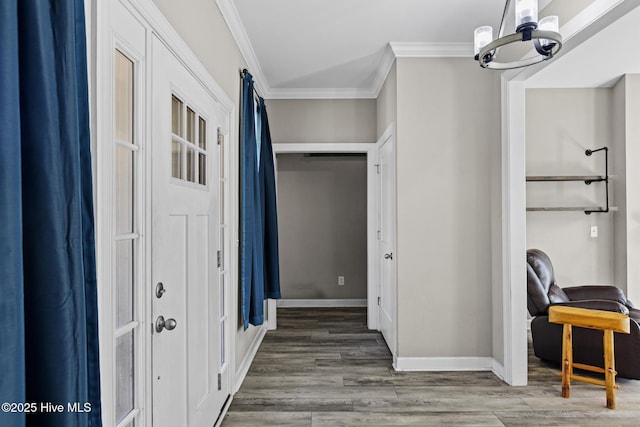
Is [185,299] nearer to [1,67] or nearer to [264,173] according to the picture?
[1,67]

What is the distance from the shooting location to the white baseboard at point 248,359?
3.13m

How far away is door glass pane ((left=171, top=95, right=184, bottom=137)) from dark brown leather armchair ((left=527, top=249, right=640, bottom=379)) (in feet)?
9.42

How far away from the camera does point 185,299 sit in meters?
2.02

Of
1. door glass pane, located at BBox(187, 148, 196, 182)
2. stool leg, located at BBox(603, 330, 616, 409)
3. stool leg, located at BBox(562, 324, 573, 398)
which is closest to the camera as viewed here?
door glass pane, located at BBox(187, 148, 196, 182)

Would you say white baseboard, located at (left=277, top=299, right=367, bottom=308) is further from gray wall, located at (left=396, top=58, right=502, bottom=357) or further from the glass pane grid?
the glass pane grid

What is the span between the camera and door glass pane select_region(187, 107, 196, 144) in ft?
6.99

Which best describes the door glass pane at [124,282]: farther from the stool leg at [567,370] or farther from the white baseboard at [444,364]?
the stool leg at [567,370]

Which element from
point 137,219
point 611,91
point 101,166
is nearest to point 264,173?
point 137,219

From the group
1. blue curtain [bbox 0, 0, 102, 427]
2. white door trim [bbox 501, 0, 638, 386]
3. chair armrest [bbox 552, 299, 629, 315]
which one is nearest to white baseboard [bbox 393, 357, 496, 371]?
white door trim [bbox 501, 0, 638, 386]

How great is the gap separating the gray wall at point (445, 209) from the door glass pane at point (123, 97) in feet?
7.90

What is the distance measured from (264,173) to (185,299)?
7.37 feet

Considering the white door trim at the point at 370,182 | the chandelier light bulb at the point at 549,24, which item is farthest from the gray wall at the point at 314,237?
the chandelier light bulb at the point at 549,24

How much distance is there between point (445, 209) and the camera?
3.49 metres

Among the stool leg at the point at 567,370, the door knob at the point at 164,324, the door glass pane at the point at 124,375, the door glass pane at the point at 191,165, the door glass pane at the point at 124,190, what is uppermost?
the door glass pane at the point at 191,165
